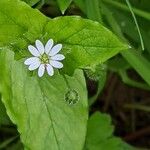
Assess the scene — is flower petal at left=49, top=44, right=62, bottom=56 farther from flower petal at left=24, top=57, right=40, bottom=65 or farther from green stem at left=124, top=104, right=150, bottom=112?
green stem at left=124, top=104, right=150, bottom=112

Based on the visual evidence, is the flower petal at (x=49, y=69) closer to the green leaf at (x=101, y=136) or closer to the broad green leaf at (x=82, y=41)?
the broad green leaf at (x=82, y=41)

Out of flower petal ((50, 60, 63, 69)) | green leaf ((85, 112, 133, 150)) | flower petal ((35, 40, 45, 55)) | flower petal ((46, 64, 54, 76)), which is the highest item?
flower petal ((35, 40, 45, 55))

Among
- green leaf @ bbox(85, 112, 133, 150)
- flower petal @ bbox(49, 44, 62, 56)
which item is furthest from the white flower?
green leaf @ bbox(85, 112, 133, 150)

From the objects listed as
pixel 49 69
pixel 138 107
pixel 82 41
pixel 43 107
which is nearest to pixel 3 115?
pixel 43 107

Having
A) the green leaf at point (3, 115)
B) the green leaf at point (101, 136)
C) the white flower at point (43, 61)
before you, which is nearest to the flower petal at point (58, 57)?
the white flower at point (43, 61)

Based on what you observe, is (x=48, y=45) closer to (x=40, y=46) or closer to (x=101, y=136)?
(x=40, y=46)

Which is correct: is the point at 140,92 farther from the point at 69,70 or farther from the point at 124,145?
the point at 69,70
